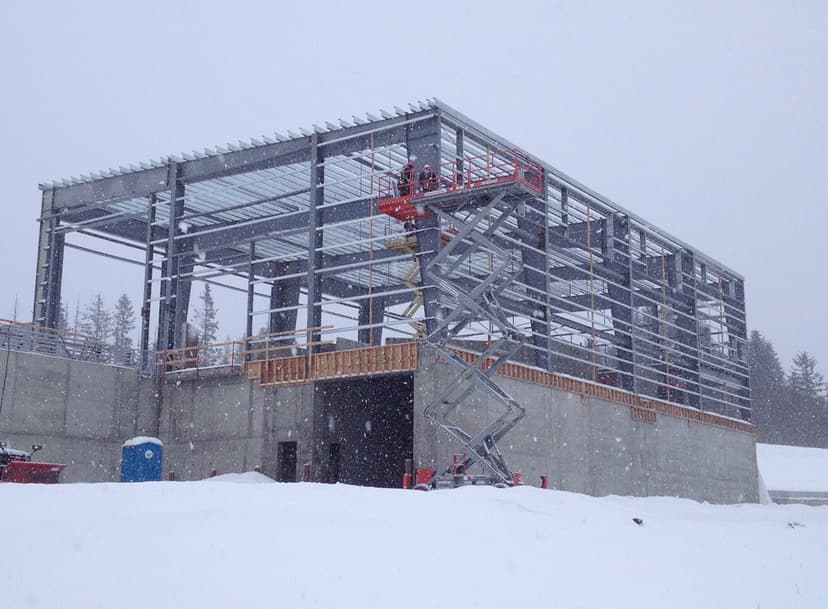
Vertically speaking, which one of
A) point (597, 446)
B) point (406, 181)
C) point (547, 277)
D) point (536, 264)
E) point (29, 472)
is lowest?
point (29, 472)

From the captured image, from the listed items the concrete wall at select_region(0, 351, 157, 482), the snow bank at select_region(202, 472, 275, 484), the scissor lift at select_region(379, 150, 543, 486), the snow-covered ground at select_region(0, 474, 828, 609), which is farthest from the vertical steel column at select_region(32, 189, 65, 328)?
the snow-covered ground at select_region(0, 474, 828, 609)

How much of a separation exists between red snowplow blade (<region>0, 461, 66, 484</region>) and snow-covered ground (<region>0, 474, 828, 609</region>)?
4482mm

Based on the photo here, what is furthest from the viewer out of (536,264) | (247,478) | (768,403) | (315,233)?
Answer: (768,403)

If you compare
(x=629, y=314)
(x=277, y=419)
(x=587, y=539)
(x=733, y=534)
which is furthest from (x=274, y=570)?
(x=629, y=314)

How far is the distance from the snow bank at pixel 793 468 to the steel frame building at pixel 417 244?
2083 centimetres

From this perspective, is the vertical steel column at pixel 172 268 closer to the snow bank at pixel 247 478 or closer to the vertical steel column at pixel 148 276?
the vertical steel column at pixel 148 276

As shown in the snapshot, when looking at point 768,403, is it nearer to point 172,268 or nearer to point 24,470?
point 172,268

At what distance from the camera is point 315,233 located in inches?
1231

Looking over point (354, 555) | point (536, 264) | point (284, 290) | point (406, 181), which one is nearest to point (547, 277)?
point (536, 264)

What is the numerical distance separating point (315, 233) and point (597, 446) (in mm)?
12387

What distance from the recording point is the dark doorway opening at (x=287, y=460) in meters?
29.7

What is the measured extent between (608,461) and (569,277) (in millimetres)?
9076

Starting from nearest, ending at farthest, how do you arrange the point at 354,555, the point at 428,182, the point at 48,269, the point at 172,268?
the point at 354,555 < the point at 428,182 < the point at 172,268 < the point at 48,269

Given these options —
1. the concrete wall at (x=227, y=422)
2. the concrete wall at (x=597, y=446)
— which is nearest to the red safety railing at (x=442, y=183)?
the concrete wall at (x=597, y=446)
